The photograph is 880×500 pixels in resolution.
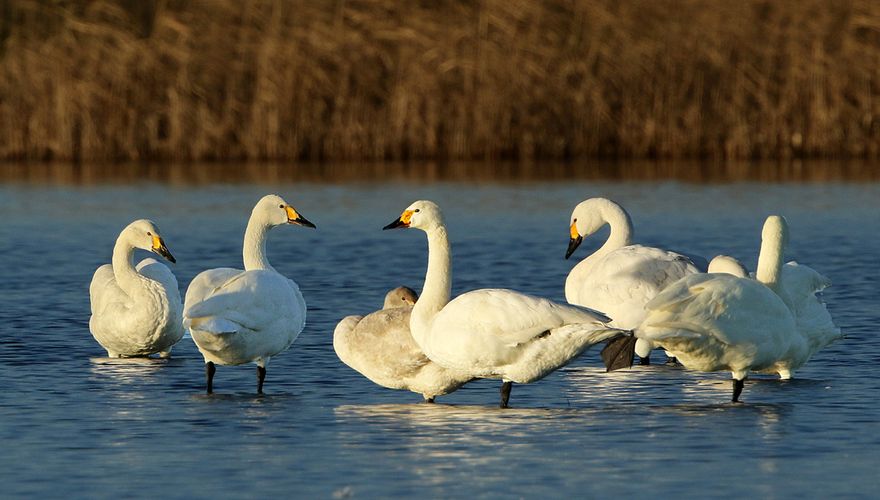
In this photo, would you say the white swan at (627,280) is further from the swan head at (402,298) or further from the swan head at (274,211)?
the swan head at (274,211)

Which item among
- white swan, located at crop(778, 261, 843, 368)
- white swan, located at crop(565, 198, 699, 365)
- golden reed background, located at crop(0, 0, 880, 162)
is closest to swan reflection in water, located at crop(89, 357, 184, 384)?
white swan, located at crop(565, 198, 699, 365)

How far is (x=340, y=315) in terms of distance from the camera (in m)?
12.4

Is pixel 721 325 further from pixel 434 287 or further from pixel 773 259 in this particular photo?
pixel 434 287

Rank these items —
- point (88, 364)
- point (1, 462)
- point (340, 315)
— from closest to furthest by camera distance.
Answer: point (1, 462), point (88, 364), point (340, 315)

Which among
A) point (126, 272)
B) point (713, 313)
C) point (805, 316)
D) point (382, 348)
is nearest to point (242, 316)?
point (382, 348)

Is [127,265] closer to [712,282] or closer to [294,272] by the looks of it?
[712,282]

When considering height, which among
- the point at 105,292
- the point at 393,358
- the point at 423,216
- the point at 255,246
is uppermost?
the point at 423,216

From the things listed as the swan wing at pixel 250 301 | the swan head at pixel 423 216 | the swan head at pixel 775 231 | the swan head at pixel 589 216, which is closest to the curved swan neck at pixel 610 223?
the swan head at pixel 589 216

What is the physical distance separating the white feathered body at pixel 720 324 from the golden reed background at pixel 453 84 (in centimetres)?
1616

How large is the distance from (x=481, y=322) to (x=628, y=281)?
234 cm

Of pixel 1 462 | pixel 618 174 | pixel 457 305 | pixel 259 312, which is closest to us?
pixel 1 462

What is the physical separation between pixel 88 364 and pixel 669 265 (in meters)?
3.80

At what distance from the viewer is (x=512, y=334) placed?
26.7 feet

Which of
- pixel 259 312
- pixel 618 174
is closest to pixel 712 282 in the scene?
pixel 259 312
